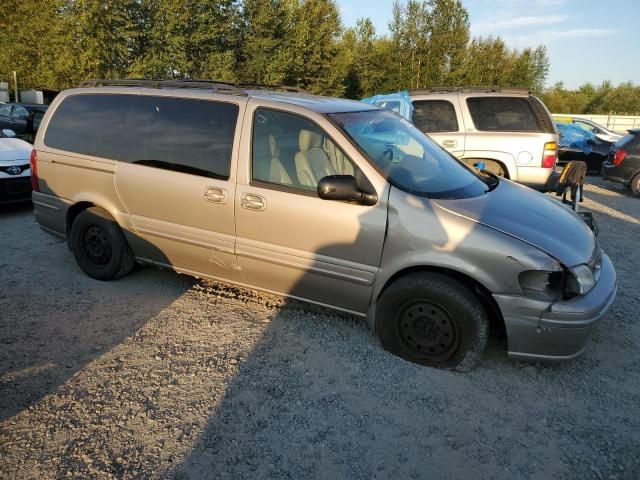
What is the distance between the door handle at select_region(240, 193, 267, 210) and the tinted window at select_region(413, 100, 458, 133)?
521 centimetres

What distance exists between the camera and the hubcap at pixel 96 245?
456cm

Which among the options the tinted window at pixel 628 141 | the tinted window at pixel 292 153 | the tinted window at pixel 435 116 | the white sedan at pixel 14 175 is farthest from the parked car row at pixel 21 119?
the tinted window at pixel 628 141

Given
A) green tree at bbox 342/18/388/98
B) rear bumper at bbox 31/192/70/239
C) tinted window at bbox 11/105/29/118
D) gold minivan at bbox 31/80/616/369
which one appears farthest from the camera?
green tree at bbox 342/18/388/98

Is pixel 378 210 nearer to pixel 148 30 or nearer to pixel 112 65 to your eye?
pixel 112 65

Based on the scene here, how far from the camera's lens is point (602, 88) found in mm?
51125

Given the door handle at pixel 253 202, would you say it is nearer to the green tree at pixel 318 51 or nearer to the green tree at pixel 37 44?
the green tree at pixel 37 44

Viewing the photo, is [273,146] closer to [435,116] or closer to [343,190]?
[343,190]

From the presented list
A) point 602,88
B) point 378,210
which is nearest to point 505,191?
Result: point 378,210

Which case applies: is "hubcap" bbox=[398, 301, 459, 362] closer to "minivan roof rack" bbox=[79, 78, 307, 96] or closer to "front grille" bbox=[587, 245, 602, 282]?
"front grille" bbox=[587, 245, 602, 282]

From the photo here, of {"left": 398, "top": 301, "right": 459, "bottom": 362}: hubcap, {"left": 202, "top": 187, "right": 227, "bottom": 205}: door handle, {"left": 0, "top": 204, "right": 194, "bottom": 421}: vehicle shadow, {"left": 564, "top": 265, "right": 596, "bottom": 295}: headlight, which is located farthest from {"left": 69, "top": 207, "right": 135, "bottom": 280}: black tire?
{"left": 564, "top": 265, "right": 596, "bottom": 295}: headlight

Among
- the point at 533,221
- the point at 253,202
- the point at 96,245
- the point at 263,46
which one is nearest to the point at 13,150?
the point at 96,245

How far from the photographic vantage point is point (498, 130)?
7734mm

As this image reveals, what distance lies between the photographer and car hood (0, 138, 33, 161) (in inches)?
278

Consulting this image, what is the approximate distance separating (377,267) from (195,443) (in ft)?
5.24
